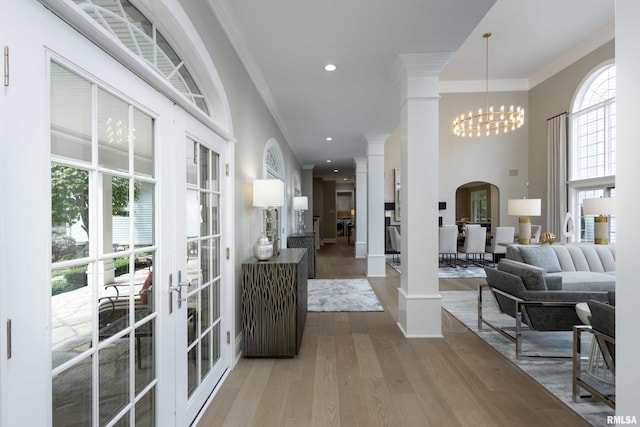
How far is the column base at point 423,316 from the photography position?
3.21 m

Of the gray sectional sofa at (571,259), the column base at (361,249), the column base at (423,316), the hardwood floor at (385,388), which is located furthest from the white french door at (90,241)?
the column base at (361,249)

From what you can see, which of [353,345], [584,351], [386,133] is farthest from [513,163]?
[353,345]

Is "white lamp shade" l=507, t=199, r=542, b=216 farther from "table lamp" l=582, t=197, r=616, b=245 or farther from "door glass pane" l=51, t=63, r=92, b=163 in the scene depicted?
"door glass pane" l=51, t=63, r=92, b=163

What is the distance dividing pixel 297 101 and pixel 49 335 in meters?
3.96

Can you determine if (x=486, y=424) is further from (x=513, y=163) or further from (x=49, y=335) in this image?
(x=513, y=163)

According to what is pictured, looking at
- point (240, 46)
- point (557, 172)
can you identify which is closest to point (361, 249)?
point (557, 172)

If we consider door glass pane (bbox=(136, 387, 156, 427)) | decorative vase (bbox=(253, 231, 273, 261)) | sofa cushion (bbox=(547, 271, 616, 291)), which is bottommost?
door glass pane (bbox=(136, 387, 156, 427))

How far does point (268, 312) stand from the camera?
2.76m

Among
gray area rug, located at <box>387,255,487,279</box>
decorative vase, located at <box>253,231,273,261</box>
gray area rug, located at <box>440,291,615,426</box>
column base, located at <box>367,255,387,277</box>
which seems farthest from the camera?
gray area rug, located at <box>387,255,487,279</box>

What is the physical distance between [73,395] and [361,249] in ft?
28.1

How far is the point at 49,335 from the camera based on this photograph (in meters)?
0.99

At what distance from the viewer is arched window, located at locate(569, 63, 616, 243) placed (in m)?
6.86

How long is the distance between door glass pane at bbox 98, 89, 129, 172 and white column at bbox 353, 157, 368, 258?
7710 mm

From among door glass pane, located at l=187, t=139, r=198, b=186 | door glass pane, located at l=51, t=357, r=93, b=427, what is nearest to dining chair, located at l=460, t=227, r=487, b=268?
door glass pane, located at l=187, t=139, r=198, b=186
